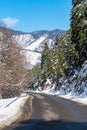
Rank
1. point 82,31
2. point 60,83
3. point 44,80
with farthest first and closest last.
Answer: point 44,80
point 60,83
point 82,31

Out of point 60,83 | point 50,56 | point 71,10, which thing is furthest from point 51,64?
point 71,10

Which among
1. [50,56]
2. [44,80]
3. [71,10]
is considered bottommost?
[44,80]

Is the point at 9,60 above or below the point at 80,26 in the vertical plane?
below

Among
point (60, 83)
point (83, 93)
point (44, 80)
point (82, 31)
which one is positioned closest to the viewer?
point (83, 93)

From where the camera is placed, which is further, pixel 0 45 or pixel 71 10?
pixel 71 10

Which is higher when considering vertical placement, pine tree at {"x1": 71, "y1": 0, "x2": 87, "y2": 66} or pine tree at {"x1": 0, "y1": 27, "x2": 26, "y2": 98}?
pine tree at {"x1": 71, "y1": 0, "x2": 87, "y2": 66}

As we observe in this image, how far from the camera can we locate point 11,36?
50.6 meters

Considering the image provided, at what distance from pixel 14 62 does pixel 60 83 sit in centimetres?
4715

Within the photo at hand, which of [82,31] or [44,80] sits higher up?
[82,31]

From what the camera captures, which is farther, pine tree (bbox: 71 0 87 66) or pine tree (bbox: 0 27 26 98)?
pine tree (bbox: 71 0 87 66)

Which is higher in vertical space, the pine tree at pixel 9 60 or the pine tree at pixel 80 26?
the pine tree at pixel 80 26

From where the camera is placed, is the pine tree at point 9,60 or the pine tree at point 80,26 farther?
the pine tree at point 80,26

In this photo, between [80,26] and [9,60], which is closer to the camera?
[9,60]

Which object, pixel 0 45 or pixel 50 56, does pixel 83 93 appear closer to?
pixel 0 45
